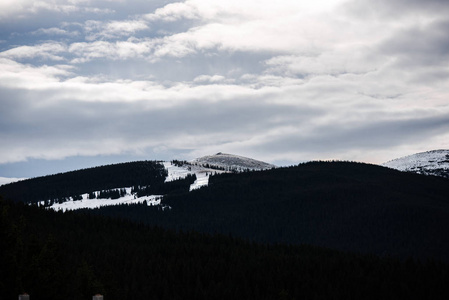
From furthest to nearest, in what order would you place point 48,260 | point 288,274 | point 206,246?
point 206,246 → point 288,274 → point 48,260

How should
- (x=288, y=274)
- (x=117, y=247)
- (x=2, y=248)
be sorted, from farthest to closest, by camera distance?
(x=117, y=247) < (x=288, y=274) < (x=2, y=248)

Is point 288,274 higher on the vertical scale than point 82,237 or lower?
lower

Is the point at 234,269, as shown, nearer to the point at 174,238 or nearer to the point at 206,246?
the point at 206,246

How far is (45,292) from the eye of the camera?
64750mm

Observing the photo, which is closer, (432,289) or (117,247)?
(432,289)

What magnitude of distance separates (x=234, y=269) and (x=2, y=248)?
104794mm

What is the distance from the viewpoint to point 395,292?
154m

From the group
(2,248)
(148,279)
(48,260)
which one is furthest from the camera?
(148,279)

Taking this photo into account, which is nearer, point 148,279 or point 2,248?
point 2,248

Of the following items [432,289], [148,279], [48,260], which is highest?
[48,260]

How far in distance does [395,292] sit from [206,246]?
55.3 m

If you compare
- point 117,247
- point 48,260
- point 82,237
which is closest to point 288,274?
point 117,247

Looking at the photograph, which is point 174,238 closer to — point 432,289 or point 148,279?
point 148,279

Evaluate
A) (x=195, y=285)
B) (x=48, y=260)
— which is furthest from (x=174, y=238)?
(x=48, y=260)
